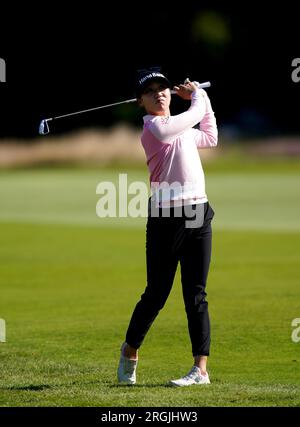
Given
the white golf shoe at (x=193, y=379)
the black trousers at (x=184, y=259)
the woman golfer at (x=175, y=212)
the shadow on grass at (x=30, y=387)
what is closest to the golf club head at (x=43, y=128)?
the woman golfer at (x=175, y=212)

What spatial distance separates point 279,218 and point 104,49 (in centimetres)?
4271

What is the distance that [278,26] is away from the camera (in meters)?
62.5

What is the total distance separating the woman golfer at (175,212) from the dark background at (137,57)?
2009 inches

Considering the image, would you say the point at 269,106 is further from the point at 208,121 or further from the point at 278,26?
the point at 208,121

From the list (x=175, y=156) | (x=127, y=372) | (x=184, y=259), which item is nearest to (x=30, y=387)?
(x=127, y=372)

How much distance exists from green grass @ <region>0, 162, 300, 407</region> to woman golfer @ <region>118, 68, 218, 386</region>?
18.8 inches

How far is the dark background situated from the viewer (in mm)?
60312

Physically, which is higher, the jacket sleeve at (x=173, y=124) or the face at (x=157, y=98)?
the face at (x=157, y=98)

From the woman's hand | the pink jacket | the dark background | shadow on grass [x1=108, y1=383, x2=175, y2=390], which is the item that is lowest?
shadow on grass [x1=108, y1=383, x2=175, y2=390]

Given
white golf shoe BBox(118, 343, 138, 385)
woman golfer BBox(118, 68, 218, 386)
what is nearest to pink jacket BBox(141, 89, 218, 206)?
woman golfer BBox(118, 68, 218, 386)

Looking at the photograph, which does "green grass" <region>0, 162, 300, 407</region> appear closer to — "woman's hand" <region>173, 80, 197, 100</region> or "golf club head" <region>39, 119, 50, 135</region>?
"golf club head" <region>39, 119, 50, 135</region>

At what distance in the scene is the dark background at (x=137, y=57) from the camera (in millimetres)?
60312

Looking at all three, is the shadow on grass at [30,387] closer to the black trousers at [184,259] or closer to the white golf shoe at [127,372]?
the white golf shoe at [127,372]

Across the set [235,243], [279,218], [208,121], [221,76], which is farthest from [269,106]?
[208,121]
